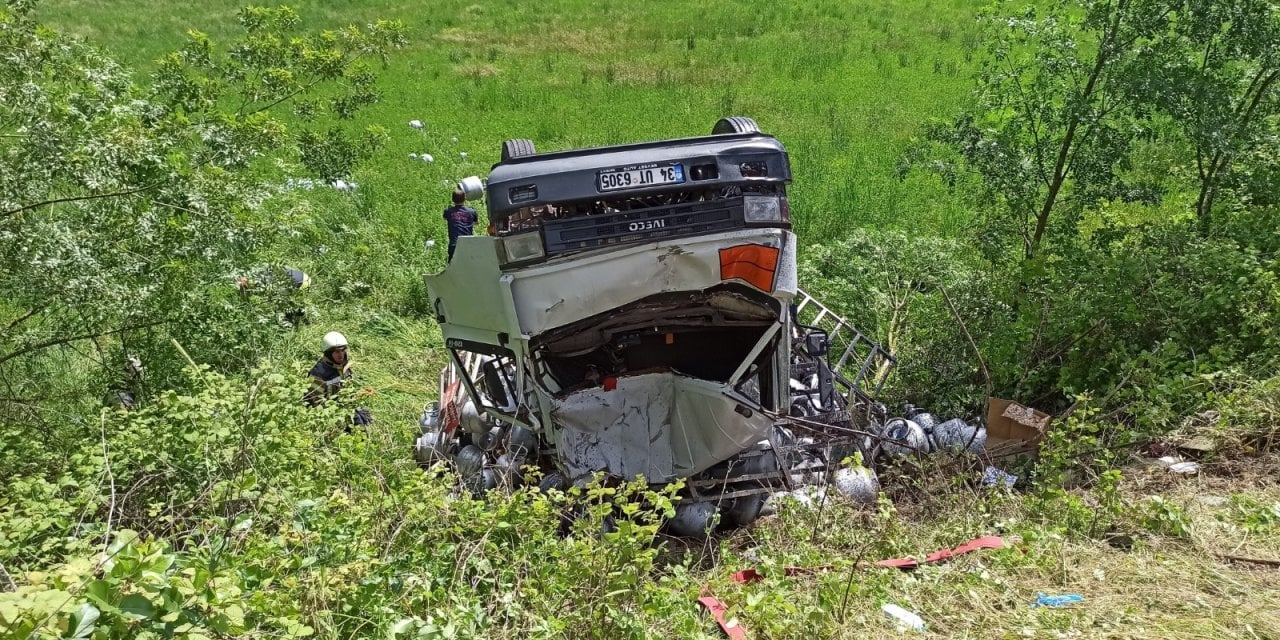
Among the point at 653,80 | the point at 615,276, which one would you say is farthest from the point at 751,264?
the point at 653,80

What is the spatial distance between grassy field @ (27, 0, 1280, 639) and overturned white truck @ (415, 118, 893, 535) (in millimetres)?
571

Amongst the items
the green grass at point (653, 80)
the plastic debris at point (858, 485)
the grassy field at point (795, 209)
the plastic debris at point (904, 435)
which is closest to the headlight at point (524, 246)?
the grassy field at point (795, 209)

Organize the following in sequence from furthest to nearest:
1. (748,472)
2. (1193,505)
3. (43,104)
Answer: (748,472) < (43,104) < (1193,505)

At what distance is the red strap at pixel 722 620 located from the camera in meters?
3.39

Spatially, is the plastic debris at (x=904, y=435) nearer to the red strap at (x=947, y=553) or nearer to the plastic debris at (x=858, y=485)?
the plastic debris at (x=858, y=485)

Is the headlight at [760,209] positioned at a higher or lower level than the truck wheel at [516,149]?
lower

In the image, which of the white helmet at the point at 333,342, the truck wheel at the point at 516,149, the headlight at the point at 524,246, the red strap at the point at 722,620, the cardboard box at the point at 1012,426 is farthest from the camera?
the white helmet at the point at 333,342

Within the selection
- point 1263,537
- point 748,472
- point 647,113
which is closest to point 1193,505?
point 1263,537

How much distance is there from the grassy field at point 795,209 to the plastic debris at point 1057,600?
67 mm

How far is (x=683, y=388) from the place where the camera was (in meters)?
5.45

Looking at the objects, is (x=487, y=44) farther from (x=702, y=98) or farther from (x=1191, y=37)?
(x=1191, y=37)

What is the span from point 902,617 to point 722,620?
0.72 metres

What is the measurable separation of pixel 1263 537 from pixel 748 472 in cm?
267

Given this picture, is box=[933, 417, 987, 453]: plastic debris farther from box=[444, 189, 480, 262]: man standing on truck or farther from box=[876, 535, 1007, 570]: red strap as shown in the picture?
box=[444, 189, 480, 262]: man standing on truck
